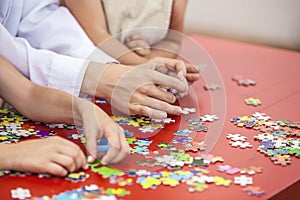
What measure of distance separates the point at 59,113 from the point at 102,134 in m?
0.17

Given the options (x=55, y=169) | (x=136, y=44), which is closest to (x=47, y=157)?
(x=55, y=169)

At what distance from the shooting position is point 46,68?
1.43 m

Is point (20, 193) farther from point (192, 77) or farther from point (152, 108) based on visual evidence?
point (192, 77)

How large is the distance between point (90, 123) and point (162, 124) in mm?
214

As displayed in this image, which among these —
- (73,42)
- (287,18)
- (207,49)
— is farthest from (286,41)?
(73,42)

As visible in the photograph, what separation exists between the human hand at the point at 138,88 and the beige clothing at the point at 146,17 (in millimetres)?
355

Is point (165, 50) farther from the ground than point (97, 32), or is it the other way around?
point (165, 50)

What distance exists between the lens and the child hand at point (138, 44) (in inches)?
68.2

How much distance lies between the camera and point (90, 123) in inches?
47.3

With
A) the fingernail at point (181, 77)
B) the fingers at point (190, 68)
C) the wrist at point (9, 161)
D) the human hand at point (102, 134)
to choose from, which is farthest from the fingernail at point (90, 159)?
the fingers at point (190, 68)

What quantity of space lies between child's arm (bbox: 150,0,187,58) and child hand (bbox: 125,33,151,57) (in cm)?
4

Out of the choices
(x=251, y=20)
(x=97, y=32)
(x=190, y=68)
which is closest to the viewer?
(x=190, y=68)

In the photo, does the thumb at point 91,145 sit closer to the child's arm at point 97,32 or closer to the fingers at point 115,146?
the fingers at point 115,146

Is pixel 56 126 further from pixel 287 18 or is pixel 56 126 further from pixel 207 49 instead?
pixel 287 18
